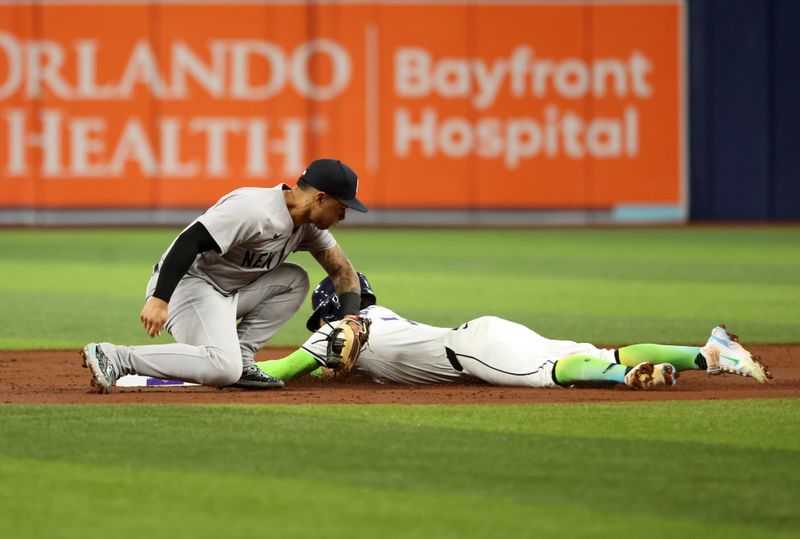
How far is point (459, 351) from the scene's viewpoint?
7.35 meters

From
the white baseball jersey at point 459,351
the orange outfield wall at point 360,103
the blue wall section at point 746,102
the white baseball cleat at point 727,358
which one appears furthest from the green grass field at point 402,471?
the blue wall section at point 746,102

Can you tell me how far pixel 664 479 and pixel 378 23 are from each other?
802 inches

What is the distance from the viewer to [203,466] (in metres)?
5.28

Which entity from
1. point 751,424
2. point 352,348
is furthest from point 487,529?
point 352,348

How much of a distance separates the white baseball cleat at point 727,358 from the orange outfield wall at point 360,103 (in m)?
17.8

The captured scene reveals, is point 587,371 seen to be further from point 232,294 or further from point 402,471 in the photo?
point 402,471

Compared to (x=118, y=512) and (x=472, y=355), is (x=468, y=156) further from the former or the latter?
(x=118, y=512)

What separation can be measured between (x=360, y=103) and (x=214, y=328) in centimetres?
1799

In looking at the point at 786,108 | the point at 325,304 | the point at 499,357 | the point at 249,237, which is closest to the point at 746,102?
the point at 786,108

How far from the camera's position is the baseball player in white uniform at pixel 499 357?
23.1 ft

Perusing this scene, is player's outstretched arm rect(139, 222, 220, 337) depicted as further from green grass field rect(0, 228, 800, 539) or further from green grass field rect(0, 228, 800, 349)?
green grass field rect(0, 228, 800, 349)

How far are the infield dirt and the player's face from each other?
837 mm

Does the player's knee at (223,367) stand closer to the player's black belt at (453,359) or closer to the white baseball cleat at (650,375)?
the player's black belt at (453,359)

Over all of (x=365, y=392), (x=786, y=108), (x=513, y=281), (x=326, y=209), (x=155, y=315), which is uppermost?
(x=786, y=108)
